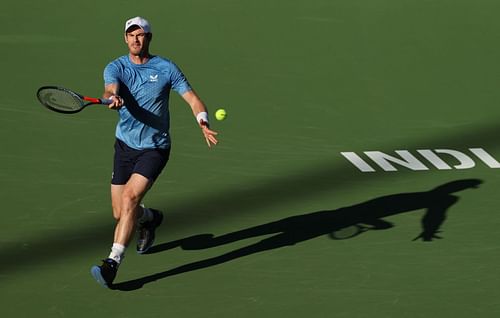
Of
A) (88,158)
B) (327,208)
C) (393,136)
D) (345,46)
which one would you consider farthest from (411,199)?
(345,46)

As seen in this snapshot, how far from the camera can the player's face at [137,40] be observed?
12.1 metres

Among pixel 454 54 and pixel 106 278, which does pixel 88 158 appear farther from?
pixel 454 54

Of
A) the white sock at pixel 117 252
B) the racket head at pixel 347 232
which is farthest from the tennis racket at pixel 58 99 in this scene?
the racket head at pixel 347 232

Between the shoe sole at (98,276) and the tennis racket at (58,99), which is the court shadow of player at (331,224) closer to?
the shoe sole at (98,276)

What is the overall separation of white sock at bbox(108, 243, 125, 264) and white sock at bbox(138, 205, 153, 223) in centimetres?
90

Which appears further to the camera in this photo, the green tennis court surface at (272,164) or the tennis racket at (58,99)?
the tennis racket at (58,99)

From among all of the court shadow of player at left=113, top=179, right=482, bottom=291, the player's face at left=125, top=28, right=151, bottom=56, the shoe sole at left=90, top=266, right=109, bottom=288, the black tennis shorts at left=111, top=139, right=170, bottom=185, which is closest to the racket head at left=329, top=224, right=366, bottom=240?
the court shadow of player at left=113, top=179, right=482, bottom=291

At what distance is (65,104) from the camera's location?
1230 cm

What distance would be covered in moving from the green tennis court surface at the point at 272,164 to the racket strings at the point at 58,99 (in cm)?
135

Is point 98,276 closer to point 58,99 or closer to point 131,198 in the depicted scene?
point 131,198

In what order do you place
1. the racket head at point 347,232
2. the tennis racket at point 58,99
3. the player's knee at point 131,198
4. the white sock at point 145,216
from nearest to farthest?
the player's knee at point 131,198 → the tennis racket at point 58,99 → the white sock at point 145,216 → the racket head at point 347,232

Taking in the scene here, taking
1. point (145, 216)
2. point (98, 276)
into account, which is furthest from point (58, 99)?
point (98, 276)

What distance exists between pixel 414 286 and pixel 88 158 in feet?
14.4

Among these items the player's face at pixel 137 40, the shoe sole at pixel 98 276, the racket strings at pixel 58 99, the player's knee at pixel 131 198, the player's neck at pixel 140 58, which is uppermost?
the player's face at pixel 137 40
